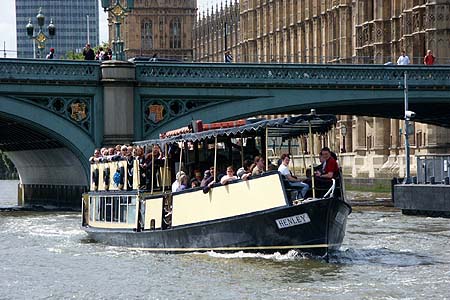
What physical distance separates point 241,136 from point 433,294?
32.6ft

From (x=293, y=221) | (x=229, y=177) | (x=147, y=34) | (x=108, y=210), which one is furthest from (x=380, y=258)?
(x=147, y=34)

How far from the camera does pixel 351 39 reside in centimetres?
11644

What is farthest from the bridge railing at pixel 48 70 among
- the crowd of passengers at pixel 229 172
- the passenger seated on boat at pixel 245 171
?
the passenger seated on boat at pixel 245 171

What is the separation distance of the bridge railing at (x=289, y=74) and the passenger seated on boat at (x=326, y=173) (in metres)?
26.3

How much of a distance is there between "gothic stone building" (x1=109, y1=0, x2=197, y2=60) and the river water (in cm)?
14466

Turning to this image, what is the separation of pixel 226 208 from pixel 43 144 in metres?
34.8

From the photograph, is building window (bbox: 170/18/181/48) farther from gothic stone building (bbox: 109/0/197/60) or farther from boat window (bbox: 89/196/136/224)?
boat window (bbox: 89/196/136/224)

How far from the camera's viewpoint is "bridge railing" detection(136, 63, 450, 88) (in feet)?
209

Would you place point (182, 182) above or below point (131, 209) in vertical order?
above

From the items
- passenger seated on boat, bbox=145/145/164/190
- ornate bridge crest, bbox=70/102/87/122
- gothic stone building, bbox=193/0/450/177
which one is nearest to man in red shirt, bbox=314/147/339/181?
passenger seated on boat, bbox=145/145/164/190

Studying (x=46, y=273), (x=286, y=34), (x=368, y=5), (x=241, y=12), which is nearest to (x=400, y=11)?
(x=368, y=5)

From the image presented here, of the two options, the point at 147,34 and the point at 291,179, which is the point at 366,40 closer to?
the point at 291,179

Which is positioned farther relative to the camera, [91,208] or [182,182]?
[91,208]

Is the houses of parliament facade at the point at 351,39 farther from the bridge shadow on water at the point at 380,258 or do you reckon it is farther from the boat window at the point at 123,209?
the bridge shadow on water at the point at 380,258
